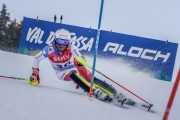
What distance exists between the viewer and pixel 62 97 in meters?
6.54

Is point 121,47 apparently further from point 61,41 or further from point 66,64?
point 61,41

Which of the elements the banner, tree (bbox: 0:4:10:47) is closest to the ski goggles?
the banner

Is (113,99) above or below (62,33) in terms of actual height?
below

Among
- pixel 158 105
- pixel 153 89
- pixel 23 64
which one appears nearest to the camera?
pixel 158 105

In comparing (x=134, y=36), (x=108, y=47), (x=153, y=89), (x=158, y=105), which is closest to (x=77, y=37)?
(x=108, y=47)

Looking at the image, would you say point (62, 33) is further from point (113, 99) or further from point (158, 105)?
point (158, 105)

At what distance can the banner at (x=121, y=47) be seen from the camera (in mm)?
11922

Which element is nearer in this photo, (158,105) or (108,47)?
(158,105)

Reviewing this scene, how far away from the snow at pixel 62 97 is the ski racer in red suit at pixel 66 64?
0.85 feet

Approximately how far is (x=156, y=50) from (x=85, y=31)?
99.9 inches

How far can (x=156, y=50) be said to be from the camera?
476 inches

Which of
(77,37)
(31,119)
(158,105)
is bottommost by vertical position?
(158,105)

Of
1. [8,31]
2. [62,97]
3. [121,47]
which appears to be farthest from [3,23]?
[62,97]

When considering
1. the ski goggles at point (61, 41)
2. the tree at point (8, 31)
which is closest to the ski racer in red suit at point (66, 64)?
the ski goggles at point (61, 41)
